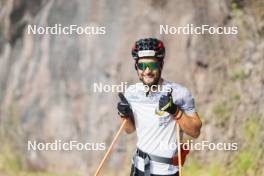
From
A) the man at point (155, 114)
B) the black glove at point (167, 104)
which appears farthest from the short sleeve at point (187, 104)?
the black glove at point (167, 104)

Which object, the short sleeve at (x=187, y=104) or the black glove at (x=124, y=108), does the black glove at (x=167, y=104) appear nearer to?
the short sleeve at (x=187, y=104)

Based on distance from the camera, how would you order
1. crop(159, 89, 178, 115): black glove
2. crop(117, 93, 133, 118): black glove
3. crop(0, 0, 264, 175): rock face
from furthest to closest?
1. crop(0, 0, 264, 175): rock face
2. crop(117, 93, 133, 118): black glove
3. crop(159, 89, 178, 115): black glove

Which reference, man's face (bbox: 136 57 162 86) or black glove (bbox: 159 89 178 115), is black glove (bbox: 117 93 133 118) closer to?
man's face (bbox: 136 57 162 86)

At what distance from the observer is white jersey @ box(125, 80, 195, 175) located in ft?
26.6

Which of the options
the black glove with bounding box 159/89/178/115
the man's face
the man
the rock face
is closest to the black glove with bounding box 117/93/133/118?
the man

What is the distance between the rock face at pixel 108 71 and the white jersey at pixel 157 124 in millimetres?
4491

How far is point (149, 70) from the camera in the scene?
816 cm

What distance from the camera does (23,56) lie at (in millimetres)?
14492

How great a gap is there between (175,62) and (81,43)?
1837 mm

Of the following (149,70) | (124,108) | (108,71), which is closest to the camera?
(149,70)

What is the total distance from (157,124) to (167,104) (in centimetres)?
44

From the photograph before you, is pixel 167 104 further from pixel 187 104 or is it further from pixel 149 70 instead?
pixel 149 70

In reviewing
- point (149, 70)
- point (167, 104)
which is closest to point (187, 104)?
point (167, 104)

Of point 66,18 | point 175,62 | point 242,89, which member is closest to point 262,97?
point 242,89
